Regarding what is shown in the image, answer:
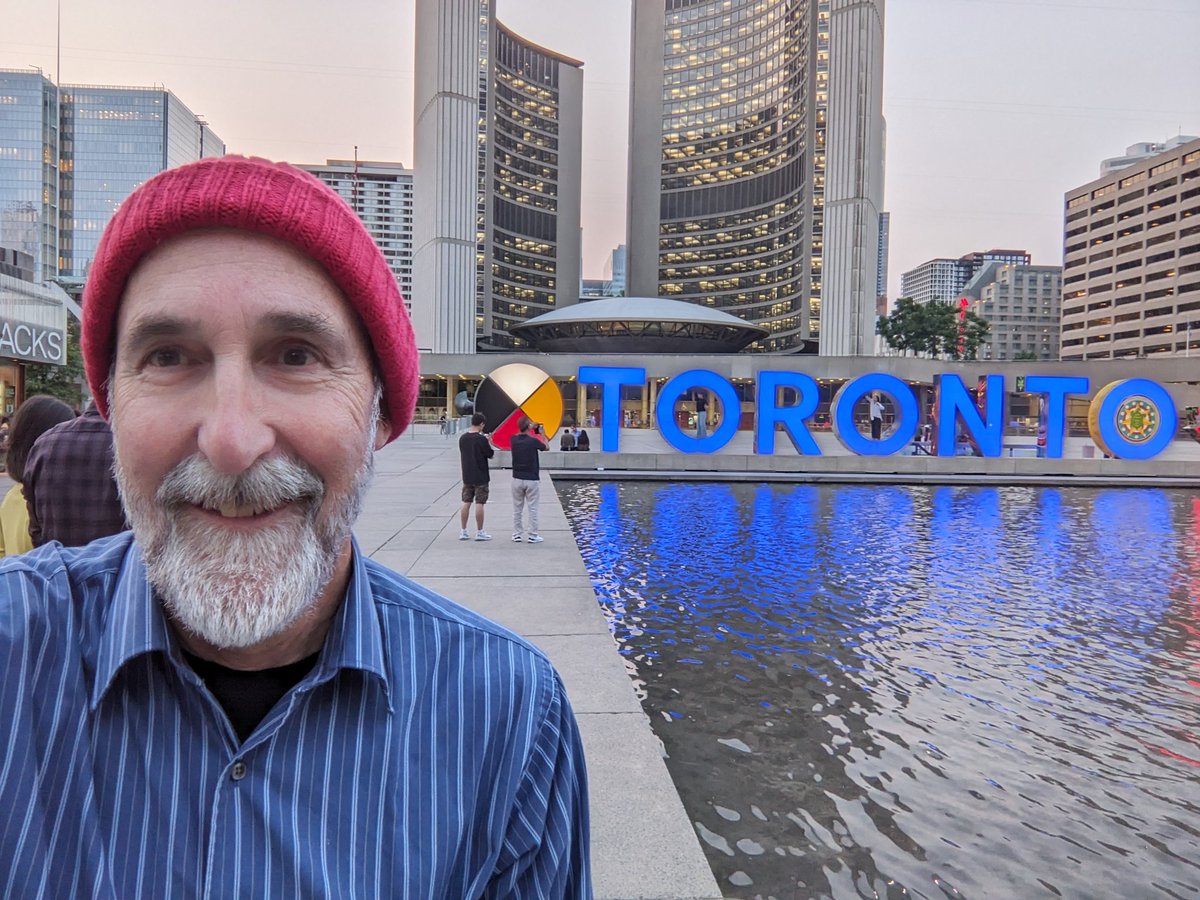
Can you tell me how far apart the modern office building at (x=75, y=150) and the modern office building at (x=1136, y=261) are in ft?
479

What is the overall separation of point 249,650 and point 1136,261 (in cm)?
14636

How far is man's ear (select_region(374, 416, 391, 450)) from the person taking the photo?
150cm

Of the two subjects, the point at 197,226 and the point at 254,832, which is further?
the point at 197,226

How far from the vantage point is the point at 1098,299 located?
123m

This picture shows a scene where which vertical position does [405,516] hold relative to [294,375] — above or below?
below

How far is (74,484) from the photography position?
373cm

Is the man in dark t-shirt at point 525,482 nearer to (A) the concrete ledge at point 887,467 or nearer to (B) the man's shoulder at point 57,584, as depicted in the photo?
(B) the man's shoulder at point 57,584

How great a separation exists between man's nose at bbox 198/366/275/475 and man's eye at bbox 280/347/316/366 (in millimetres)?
75

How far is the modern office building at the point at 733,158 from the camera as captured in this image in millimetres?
96125

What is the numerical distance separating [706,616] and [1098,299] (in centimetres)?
14567

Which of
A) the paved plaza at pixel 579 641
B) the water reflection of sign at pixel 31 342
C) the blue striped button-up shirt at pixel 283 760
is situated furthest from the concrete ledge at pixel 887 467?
the blue striped button-up shirt at pixel 283 760

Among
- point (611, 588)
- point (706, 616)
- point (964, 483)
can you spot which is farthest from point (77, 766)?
point (964, 483)

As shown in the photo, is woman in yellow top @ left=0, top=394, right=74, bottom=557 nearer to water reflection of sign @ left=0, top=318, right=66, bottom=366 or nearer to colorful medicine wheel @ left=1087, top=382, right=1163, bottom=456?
water reflection of sign @ left=0, top=318, right=66, bottom=366

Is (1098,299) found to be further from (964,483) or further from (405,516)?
(405,516)
